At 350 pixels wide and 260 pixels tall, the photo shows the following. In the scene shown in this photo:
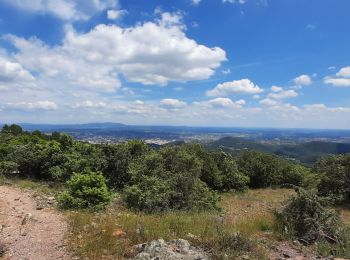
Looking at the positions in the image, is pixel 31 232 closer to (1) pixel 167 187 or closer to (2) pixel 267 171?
(1) pixel 167 187

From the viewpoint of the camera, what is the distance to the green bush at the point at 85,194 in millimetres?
13758

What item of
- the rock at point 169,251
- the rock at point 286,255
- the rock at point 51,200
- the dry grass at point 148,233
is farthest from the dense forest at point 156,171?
the rock at point 169,251

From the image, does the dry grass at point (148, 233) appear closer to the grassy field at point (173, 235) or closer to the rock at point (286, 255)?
the grassy field at point (173, 235)

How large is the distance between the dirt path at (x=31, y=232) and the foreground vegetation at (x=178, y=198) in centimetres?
39

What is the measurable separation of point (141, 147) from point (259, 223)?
1683cm

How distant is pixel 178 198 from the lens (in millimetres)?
16188

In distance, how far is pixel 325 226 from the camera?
863cm

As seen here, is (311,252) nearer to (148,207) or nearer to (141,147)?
(148,207)

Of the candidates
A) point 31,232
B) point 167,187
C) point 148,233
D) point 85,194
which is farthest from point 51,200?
point 148,233

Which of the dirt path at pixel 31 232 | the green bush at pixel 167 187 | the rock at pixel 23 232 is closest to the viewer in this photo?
the dirt path at pixel 31 232

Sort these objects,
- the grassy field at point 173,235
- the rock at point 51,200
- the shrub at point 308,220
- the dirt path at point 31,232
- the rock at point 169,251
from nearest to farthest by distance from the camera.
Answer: the rock at point 169,251 < the grassy field at point 173,235 < the dirt path at point 31,232 < the shrub at point 308,220 < the rock at point 51,200

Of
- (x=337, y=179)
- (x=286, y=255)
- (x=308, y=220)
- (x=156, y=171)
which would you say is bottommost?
(x=337, y=179)

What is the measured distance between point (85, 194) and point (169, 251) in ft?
27.1

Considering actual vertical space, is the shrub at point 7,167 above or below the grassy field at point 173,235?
below
